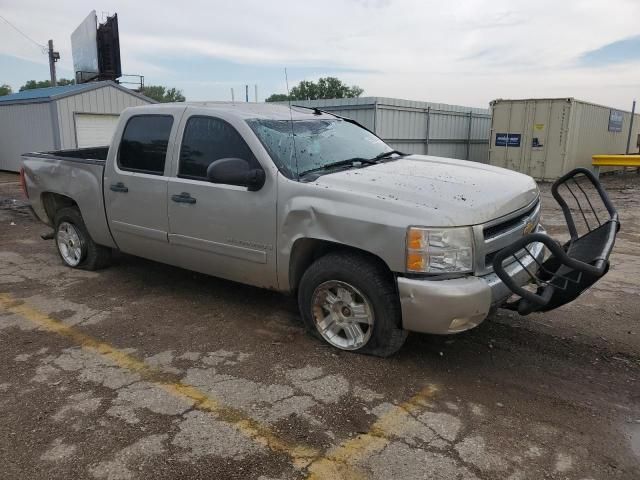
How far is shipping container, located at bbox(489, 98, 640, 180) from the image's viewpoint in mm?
16594

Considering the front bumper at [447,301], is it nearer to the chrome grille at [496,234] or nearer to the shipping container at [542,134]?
the chrome grille at [496,234]

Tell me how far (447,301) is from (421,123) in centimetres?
1563

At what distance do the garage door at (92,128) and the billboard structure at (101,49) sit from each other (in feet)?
27.2

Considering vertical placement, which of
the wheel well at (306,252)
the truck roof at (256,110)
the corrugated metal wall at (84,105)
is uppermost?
the corrugated metal wall at (84,105)

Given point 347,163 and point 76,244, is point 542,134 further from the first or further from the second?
point 76,244

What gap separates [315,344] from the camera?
13.5 feet

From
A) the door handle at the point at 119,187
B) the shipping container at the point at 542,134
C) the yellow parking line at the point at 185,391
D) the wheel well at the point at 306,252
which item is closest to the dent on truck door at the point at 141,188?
the door handle at the point at 119,187

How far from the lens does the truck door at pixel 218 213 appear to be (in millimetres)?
4114

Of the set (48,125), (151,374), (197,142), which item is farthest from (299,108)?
(48,125)

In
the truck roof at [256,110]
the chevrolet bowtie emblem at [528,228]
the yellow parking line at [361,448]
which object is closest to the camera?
the yellow parking line at [361,448]

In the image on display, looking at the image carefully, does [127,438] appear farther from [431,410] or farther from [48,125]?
[48,125]

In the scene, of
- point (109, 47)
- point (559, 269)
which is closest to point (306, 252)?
point (559, 269)

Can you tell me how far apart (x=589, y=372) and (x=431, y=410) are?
1.34 m

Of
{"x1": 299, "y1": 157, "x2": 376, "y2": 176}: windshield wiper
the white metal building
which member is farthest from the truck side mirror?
the white metal building
